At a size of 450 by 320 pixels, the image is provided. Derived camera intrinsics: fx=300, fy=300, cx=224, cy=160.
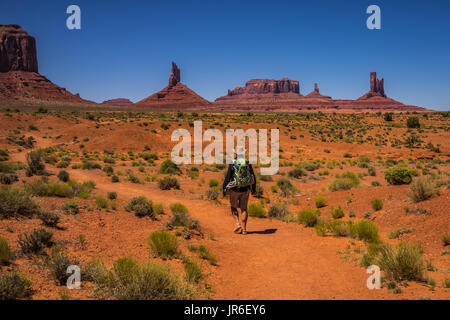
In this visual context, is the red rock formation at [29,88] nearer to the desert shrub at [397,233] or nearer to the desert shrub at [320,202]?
the desert shrub at [320,202]

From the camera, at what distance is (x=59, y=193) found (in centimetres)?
938

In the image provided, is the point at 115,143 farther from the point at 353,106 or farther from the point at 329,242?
the point at 353,106

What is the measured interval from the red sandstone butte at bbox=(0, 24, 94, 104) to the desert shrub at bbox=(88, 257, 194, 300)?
355 ft

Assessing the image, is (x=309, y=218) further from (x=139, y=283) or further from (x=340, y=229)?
(x=139, y=283)

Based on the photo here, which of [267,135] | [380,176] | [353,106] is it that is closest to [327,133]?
[267,135]

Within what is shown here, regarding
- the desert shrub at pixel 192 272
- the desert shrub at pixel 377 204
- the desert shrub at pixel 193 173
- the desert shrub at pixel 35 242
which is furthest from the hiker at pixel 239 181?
the desert shrub at pixel 193 173

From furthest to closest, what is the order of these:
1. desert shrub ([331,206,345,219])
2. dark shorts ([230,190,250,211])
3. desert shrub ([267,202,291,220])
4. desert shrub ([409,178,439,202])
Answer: desert shrub ([267,202,291,220]) < desert shrub ([331,206,345,219]) < desert shrub ([409,178,439,202]) < dark shorts ([230,190,250,211])

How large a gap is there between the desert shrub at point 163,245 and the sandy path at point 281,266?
969 millimetres

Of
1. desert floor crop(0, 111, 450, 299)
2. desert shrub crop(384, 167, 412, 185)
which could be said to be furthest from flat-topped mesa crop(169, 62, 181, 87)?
desert shrub crop(384, 167, 412, 185)

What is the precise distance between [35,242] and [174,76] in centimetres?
18436

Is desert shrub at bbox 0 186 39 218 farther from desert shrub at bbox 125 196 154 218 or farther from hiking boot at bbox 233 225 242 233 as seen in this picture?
hiking boot at bbox 233 225 242 233

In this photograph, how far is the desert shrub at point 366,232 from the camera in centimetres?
747

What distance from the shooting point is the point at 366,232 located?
7.55m

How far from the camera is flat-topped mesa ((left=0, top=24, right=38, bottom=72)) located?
4222 inches
